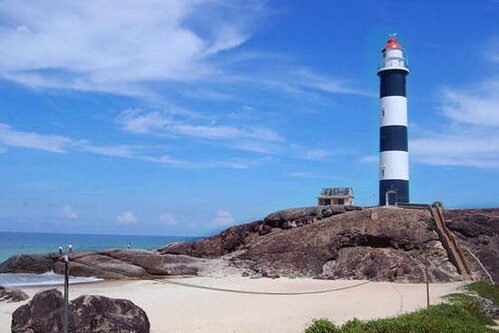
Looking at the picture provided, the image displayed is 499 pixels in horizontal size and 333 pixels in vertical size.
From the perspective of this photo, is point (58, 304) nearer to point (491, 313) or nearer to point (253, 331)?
point (253, 331)

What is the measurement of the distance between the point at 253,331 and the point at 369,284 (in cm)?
1124

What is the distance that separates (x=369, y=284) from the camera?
23844 mm

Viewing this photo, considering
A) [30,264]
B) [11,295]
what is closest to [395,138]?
[30,264]

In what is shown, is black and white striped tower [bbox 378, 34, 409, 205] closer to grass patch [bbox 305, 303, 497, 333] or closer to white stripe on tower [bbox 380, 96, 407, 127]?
white stripe on tower [bbox 380, 96, 407, 127]

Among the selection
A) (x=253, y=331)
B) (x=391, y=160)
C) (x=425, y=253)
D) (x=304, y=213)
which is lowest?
(x=253, y=331)

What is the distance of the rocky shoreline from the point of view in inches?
1019

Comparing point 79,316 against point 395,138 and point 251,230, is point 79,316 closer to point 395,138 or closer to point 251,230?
point 251,230

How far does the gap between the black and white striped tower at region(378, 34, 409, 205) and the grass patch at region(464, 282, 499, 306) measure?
12.1 m

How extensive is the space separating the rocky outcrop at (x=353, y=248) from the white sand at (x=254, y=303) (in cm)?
150

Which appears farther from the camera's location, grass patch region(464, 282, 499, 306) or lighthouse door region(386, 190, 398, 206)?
lighthouse door region(386, 190, 398, 206)

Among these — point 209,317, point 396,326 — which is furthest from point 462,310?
point 209,317

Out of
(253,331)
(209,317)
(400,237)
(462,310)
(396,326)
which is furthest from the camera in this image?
(400,237)

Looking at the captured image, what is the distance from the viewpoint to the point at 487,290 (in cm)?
2078

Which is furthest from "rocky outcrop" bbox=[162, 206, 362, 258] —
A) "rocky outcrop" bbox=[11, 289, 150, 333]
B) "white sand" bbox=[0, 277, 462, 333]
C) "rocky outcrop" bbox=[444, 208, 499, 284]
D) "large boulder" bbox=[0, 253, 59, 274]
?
"rocky outcrop" bbox=[11, 289, 150, 333]
